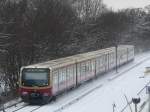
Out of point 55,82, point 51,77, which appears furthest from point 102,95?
point 51,77

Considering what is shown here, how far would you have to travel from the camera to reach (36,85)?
Result: 3111cm

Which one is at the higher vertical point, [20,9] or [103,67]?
[20,9]

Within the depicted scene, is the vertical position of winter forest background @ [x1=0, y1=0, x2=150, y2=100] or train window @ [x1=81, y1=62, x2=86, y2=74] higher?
winter forest background @ [x1=0, y1=0, x2=150, y2=100]

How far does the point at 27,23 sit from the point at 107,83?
8.47 meters

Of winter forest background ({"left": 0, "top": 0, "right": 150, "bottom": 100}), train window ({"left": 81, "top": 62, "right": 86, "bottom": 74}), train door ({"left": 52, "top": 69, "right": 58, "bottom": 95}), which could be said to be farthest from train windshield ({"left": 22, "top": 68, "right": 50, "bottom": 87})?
train window ({"left": 81, "top": 62, "right": 86, "bottom": 74})

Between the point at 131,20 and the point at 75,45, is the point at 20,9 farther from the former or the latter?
the point at 131,20

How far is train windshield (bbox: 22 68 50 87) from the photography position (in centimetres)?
3111

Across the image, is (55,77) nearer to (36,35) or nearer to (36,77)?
(36,77)

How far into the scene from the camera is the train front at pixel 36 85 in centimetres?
3105

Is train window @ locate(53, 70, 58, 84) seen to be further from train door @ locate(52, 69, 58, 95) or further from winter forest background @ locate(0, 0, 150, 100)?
winter forest background @ locate(0, 0, 150, 100)

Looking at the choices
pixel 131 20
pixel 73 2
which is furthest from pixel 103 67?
pixel 131 20

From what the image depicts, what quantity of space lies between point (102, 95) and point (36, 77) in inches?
229

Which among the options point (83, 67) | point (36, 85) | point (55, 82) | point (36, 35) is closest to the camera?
point (36, 85)

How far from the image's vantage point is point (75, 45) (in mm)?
55594
